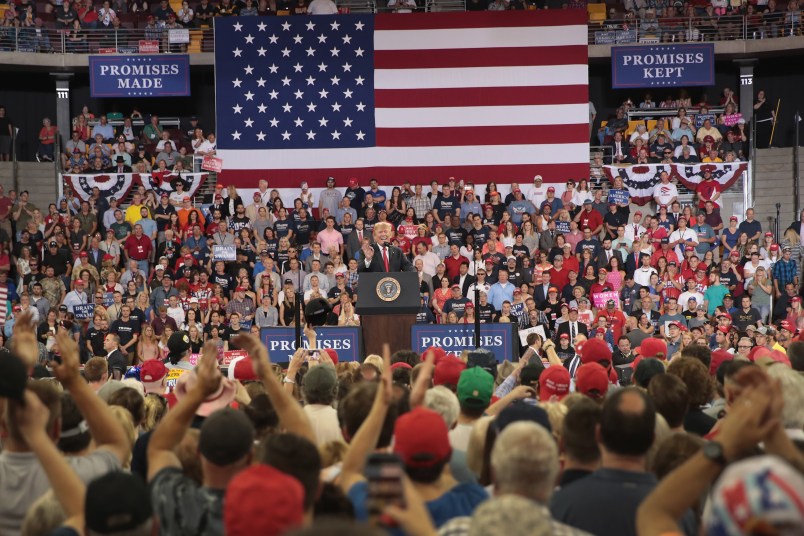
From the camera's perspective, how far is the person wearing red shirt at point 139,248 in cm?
2161

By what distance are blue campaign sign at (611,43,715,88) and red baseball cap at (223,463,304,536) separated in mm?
24185

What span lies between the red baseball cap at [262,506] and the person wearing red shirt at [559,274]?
681 inches

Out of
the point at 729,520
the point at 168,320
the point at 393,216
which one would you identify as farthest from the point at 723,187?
the point at 729,520

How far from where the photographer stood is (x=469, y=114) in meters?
24.7

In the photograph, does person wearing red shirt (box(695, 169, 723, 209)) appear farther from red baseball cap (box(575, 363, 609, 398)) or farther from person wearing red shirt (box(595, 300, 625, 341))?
red baseball cap (box(575, 363, 609, 398))

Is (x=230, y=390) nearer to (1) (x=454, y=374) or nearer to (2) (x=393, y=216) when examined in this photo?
(1) (x=454, y=374)

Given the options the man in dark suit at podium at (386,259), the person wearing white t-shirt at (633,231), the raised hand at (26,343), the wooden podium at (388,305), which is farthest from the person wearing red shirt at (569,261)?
the raised hand at (26,343)

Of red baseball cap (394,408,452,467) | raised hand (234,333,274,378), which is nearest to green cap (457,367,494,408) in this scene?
raised hand (234,333,274,378)

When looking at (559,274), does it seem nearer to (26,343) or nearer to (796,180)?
(796,180)

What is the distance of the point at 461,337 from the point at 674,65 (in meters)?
15.4

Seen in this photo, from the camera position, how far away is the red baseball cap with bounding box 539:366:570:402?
6121 millimetres

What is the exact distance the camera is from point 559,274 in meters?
20.0

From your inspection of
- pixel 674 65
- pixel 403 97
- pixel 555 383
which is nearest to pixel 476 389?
pixel 555 383

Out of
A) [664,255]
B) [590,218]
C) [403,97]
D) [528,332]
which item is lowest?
[528,332]
